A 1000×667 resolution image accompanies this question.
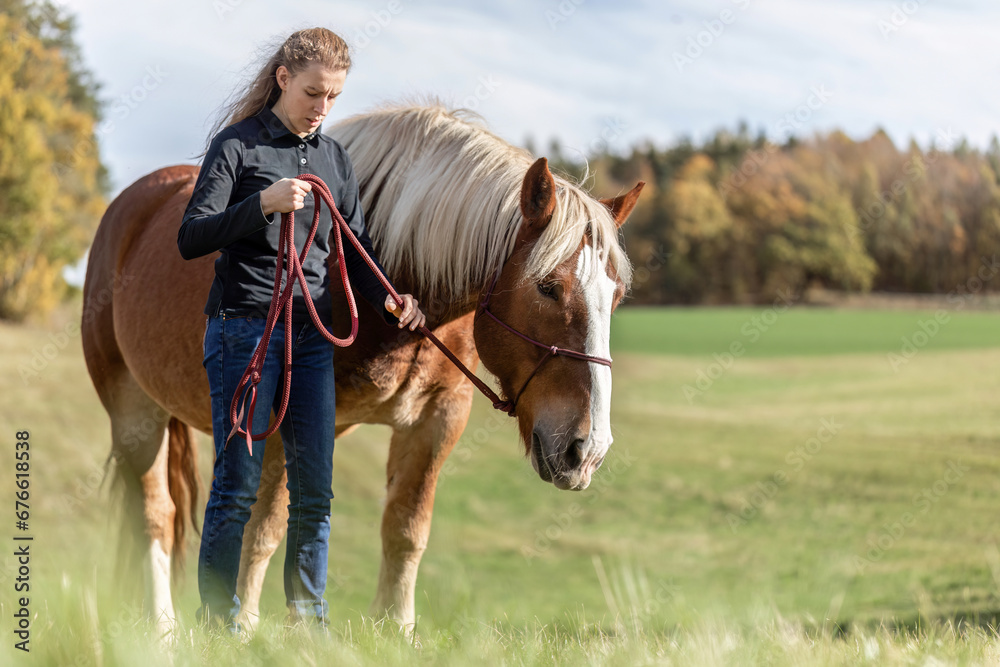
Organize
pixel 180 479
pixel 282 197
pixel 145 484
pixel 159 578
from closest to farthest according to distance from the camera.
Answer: pixel 282 197 < pixel 159 578 < pixel 145 484 < pixel 180 479

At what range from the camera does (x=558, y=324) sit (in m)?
2.70

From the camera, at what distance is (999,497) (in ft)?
31.3

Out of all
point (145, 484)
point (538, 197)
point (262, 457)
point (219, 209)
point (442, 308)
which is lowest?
point (145, 484)

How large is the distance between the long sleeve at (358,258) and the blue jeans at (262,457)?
239 mm

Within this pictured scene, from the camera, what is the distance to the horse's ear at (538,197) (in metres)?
2.74

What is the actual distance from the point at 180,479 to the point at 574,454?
8.91 ft

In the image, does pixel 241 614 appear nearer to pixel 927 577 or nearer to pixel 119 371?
pixel 119 371

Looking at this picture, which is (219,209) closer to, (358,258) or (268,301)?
(268,301)

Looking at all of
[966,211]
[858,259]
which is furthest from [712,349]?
[966,211]

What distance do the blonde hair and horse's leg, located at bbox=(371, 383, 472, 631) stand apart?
55.3 inches

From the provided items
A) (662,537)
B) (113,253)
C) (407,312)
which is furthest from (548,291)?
(662,537)

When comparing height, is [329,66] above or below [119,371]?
above

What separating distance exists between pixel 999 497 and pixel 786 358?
23.0 metres

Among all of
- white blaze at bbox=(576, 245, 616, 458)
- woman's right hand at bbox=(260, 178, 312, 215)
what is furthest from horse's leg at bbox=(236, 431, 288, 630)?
white blaze at bbox=(576, 245, 616, 458)
